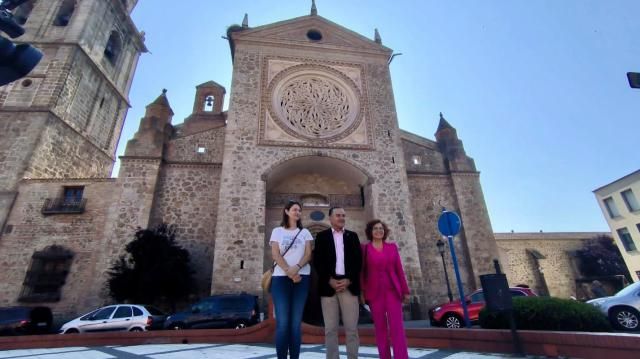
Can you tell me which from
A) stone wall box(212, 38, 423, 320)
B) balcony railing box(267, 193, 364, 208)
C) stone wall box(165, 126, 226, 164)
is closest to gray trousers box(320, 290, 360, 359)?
stone wall box(212, 38, 423, 320)

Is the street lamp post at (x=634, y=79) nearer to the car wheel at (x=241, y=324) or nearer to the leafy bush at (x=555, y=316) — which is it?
the leafy bush at (x=555, y=316)

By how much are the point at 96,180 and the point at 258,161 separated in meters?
6.94

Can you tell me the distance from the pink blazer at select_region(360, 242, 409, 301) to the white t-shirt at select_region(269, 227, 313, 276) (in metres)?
0.58

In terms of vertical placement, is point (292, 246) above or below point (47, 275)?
below

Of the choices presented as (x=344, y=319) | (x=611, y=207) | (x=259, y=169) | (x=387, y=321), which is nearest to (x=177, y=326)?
(x=259, y=169)

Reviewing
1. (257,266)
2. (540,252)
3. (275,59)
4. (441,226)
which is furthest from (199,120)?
(540,252)

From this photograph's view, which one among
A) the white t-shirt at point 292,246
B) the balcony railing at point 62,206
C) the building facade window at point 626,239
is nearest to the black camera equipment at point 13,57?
the white t-shirt at point 292,246

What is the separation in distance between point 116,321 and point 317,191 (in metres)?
8.60

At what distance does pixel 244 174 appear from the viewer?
12781mm

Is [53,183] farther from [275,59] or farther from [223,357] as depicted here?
[223,357]

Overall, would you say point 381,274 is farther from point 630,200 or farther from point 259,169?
point 630,200

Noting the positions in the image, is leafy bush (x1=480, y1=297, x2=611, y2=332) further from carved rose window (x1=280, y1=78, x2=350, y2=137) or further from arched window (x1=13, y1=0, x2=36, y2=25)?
arched window (x1=13, y1=0, x2=36, y2=25)

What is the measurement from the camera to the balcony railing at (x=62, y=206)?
12.9 metres

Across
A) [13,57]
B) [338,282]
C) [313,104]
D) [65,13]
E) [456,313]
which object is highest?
[65,13]
